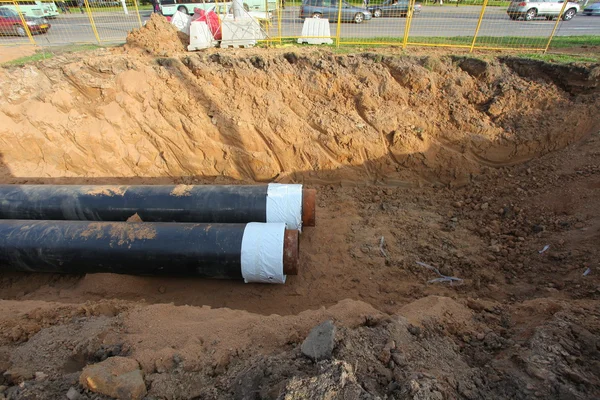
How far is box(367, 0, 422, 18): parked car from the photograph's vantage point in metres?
9.84

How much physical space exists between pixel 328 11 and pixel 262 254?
12.2 metres

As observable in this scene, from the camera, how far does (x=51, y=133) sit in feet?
22.5

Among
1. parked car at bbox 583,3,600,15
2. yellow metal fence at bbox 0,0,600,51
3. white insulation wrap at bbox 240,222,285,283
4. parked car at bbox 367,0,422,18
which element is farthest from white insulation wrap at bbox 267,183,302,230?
parked car at bbox 583,3,600,15

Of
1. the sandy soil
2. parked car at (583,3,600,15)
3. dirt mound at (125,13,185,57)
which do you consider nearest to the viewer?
dirt mound at (125,13,185,57)

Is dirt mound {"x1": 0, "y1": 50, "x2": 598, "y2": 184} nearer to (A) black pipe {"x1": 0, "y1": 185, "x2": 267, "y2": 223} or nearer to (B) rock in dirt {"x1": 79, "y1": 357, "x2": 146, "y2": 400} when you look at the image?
A: (A) black pipe {"x1": 0, "y1": 185, "x2": 267, "y2": 223}

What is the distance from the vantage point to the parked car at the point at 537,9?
37.5 feet

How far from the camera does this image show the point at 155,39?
8273mm

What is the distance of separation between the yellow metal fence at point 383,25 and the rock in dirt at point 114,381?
29.9 ft

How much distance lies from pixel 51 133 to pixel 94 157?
39.3 inches

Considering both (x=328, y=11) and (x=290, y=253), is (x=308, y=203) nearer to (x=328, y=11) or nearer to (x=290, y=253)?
(x=290, y=253)

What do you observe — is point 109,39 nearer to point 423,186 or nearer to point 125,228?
point 125,228

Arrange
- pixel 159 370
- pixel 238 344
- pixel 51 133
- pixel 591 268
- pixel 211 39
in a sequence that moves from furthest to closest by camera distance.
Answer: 1. pixel 211 39
2. pixel 51 133
3. pixel 591 268
4. pixel 238 344
5. pixel 159 370

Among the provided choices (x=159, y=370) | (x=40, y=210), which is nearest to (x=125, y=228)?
(x=40, y=210)

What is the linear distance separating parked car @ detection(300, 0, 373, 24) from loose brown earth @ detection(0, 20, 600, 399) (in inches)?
219
